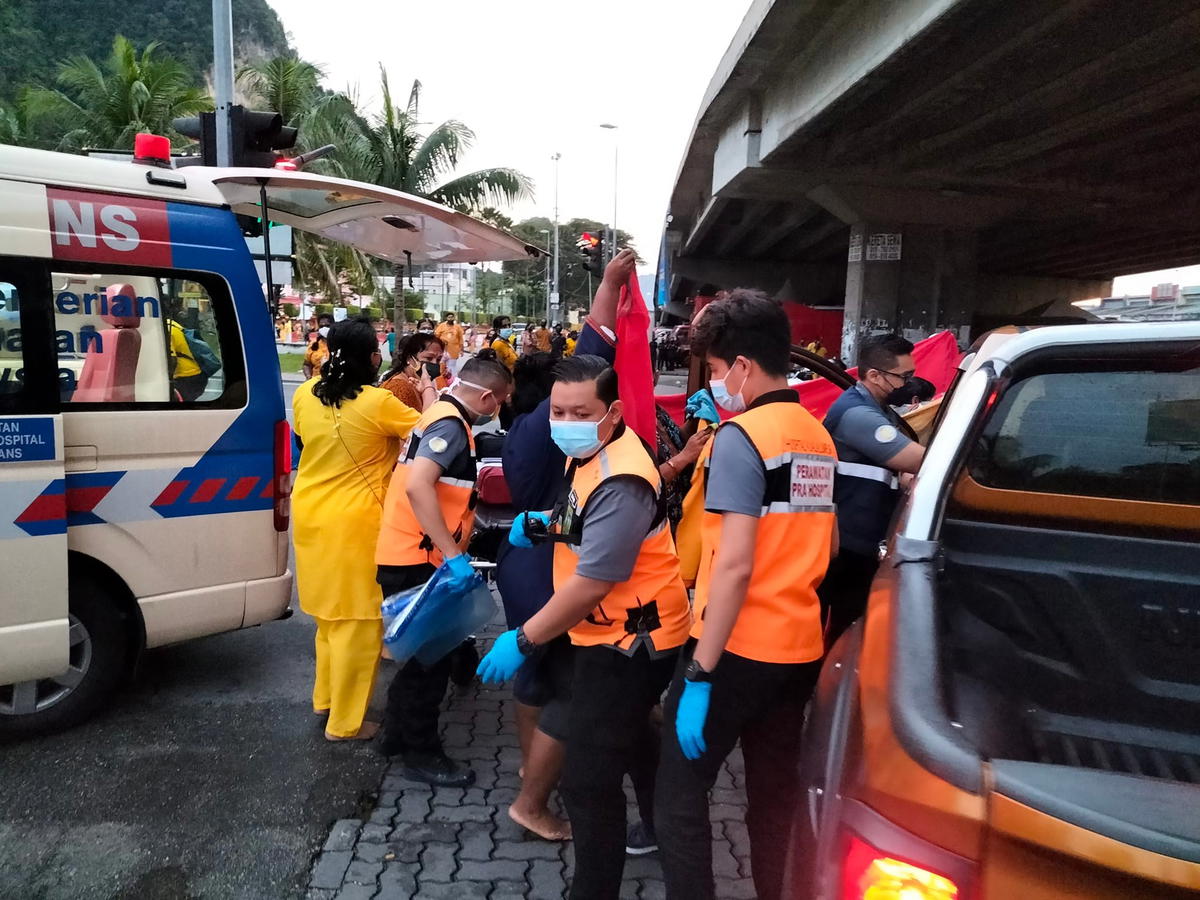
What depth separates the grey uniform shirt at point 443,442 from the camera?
3367 mm

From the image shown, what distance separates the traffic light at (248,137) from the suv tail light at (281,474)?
4170 millimetres

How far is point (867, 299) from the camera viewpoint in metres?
16.9

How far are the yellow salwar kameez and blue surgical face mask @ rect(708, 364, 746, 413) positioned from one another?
1.66m

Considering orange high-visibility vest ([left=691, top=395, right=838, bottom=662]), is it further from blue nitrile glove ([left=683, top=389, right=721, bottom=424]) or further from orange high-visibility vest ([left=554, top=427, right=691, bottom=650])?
blue nitrile glove ([left=683, top=389, right=721, bottom=424])

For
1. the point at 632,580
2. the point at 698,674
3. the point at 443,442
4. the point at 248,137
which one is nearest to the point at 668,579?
the point at 632,580

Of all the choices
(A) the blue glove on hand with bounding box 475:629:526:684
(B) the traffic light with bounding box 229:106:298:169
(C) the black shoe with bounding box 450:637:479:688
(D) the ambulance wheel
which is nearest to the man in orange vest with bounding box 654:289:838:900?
(A) the blue glove on hand with bounding box 475:629:526:684

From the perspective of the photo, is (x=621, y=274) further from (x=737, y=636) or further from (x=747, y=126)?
(x=747, y=126)

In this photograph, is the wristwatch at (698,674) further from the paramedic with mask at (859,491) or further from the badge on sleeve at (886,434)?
the badge on sleeve at (886,434)

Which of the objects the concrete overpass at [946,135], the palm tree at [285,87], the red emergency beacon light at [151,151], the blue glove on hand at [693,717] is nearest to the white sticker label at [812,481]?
the blue glove on hand at [693,717]

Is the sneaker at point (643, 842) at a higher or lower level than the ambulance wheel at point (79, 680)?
lower

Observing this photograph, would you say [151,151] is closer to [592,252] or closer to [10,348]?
[10,348]

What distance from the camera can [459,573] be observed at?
3.25 meters

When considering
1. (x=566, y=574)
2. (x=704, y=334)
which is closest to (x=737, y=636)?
(x=566, y=574)

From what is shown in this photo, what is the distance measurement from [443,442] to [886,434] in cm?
161
